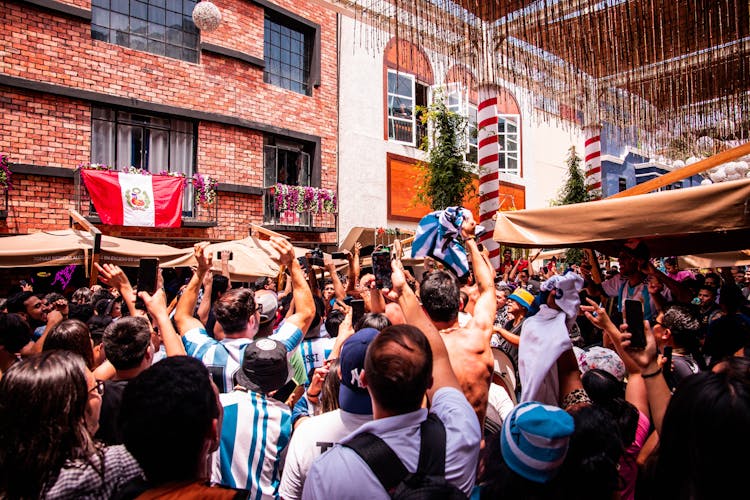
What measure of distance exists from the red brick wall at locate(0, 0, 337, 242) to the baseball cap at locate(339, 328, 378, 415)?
1119 centimetres

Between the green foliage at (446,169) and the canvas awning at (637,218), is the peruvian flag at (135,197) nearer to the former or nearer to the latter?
the green foliage at (446,169)

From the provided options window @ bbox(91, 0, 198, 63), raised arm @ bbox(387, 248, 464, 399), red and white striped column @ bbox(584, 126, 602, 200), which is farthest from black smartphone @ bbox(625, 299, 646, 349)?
window @ bbox(91, 0, 198, 63)

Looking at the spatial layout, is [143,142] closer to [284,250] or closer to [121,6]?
[121,6]

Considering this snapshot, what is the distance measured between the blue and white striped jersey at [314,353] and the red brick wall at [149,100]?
956cm

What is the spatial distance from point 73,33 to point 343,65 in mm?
7484

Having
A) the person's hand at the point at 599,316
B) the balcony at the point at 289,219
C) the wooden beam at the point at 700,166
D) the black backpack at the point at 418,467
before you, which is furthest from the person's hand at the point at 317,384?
the balcony at the point at 289,219

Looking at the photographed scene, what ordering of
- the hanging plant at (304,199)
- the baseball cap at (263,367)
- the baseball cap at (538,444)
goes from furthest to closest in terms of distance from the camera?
the hanging plant at (304,199)
the baseball cap at (263,367)
the baseball cap at (538,444)

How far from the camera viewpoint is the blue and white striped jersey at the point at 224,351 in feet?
10.1

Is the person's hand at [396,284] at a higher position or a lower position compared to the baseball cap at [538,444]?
higher

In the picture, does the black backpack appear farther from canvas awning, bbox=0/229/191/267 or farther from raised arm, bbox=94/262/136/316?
canvas awning, bbox=0/229/191/267

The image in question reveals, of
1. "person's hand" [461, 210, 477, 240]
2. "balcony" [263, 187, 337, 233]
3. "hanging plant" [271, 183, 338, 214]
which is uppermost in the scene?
"hanging plant" [271, 183, 338, 214]

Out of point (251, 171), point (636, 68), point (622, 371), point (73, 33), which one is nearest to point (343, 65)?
point (251, 171)

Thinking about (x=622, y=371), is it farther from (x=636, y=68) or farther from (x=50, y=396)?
(x=636, y=68)

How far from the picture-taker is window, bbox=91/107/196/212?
12.3m
